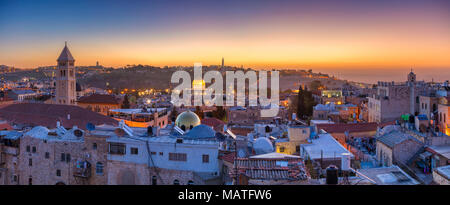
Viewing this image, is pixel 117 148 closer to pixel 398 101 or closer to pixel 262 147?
pixel 262 147

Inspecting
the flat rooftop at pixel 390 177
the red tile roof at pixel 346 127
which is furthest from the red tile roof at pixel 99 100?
the flat rooftop at pixel 390 177

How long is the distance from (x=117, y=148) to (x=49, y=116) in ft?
32.5

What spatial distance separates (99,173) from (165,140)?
178 centimetres

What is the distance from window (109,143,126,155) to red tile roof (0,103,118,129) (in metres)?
6.38

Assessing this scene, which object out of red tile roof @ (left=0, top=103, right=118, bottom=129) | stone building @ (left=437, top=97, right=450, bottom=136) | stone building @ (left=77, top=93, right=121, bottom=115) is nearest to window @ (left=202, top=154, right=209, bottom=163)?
red tile roof @ (left=0, top=103, right=118, bottom=129)

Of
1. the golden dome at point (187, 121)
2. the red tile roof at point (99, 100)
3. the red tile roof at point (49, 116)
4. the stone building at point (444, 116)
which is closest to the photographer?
the golden dome at point (187, 121)

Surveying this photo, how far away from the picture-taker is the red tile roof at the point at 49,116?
14280 mm

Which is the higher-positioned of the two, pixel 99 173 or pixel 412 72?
pixel 412 72

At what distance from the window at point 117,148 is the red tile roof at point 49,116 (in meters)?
6.38

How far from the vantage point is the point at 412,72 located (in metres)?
16.4

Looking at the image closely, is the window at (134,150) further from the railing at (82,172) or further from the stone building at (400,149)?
the stone building at (400,149)

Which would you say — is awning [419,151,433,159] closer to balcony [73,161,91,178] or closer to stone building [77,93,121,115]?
balcony [73,161,91,178]
